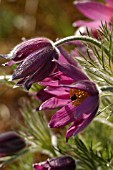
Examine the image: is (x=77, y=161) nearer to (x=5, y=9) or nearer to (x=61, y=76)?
(x=61, y=76)

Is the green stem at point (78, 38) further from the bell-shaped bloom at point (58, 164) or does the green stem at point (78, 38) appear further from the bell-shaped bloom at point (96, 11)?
the bell-shaped bloom at point (96, 11)

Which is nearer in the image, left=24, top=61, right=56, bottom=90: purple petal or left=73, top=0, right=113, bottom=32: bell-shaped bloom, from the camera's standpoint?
left=24, top=61, right=56, bottom=90: purple petal

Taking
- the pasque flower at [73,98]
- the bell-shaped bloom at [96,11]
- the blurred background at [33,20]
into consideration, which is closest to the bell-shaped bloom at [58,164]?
the pasque flower at [73,98]

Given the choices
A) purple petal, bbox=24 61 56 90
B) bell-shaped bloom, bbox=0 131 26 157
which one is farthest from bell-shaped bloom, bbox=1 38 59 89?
bell-shaped bloom, bbox=0 131 26 157

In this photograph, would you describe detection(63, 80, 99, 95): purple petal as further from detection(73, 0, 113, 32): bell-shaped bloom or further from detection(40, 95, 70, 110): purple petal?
detection(73, 0, 113, 32): bell-shaped bloom

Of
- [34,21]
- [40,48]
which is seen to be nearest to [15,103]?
[34,21]

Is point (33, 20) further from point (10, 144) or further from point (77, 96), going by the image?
point (77, 96)
